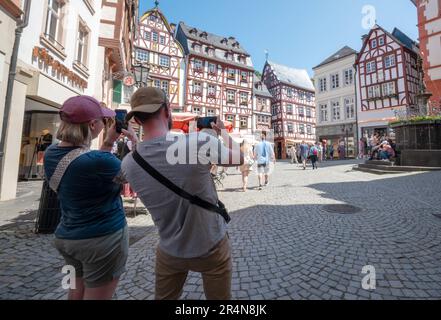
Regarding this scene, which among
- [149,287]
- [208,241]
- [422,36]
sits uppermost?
[422,36]

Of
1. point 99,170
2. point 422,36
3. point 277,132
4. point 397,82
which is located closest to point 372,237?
point 99,170

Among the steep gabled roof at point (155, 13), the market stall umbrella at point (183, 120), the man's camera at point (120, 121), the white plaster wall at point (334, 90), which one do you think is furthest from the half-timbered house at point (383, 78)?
the man's camera at point (120, 121)

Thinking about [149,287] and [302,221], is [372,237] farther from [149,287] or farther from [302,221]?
[149,287]

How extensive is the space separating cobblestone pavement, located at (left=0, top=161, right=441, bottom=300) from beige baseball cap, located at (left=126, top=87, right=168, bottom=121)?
1.85 metres

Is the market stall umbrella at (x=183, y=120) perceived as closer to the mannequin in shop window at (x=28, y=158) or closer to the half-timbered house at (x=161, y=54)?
the mannequin in shop window at (x=28, y=158)

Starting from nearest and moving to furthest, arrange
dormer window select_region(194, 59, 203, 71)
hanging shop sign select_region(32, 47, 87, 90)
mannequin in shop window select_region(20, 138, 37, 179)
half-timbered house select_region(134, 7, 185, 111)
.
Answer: hanging shop sign select_region(32, 47, 87, 90) < mannequin in shop window select_region(20, 138, 37, 179) < half-timbered house select_region(134, 7, 185, 111) < dormer window select_region(194, 59, 203, 71)

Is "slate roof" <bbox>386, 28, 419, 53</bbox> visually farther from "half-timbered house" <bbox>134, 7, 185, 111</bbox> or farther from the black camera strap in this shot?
the black camera strap

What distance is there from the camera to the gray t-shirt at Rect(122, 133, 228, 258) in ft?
4.11

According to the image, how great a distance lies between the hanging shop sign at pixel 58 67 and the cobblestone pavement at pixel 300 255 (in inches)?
215

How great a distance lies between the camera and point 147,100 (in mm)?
1336

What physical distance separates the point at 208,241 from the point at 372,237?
3.29m

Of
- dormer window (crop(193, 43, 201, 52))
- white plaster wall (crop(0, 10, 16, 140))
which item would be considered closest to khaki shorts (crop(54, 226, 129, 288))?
white plaster wall (crop(0, 10, 16, 140))

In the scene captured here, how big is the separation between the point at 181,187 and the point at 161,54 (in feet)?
95.6
